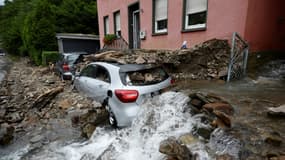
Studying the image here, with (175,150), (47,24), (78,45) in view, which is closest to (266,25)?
(175,150)

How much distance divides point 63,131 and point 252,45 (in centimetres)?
570

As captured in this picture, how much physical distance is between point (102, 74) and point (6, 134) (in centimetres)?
252

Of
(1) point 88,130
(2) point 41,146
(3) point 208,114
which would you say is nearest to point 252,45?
(3) point 208,114

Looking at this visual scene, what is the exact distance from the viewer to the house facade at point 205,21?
5.57 metres

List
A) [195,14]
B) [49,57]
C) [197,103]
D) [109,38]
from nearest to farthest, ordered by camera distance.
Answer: [197,103] < [195,14] < [109,38] < [49,57]

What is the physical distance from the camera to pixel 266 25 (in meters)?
5.82

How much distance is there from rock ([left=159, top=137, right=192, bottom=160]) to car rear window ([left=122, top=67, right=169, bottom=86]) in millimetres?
1408

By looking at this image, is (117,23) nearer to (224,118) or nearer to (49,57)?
(49,57)

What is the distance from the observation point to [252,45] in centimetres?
568

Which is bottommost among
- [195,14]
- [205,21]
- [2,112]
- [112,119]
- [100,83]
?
[2,112]

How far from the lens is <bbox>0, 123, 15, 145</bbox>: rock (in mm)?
4273

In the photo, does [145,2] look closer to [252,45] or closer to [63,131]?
[252,45]

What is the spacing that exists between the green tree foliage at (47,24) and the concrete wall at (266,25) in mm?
16817

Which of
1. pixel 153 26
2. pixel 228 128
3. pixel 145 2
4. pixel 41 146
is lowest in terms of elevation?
pixel 41 146
